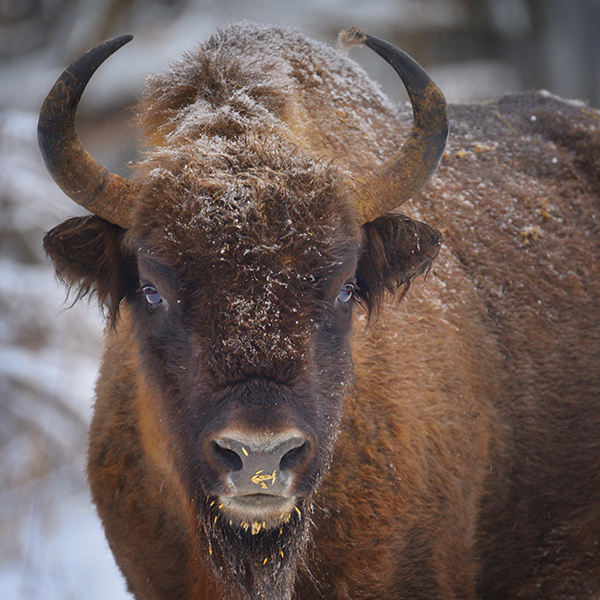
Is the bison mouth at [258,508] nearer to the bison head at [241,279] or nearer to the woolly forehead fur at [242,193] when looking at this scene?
the bison head at [241,279]

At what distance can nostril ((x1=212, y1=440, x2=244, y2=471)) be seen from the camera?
2.13m

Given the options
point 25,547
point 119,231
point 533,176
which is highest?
point 119,231

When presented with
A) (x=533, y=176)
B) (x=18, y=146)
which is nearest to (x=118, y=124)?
(x=18, y=146)

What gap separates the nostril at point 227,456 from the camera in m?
2.13

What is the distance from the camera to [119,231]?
2834mm

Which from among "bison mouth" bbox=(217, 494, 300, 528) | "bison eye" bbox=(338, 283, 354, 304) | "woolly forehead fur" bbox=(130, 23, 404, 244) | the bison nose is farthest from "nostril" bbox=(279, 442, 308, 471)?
"woolly forehead fur" bbox=(130, 23, 404, 244)

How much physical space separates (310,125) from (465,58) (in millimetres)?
11273

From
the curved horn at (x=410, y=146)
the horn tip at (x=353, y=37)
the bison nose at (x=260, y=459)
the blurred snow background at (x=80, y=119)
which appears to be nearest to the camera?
the bison nose at (x=260, y=459)

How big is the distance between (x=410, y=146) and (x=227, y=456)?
1463 mm

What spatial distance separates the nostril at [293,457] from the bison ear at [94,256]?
3.87ft

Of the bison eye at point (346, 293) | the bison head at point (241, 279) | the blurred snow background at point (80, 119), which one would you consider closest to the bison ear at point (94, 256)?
the bison head at point (241, 279)

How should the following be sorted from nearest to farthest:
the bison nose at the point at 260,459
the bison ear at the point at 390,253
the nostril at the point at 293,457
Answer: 1. the bison nose at the point at 260,459
2. the nostril at the point at 293,457
3. the bison ear at the point at 390,253

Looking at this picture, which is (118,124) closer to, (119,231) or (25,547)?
(25,547)

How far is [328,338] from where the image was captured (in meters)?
2.60
